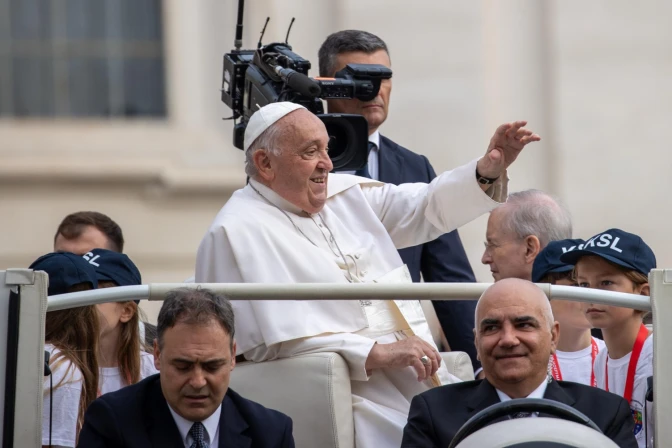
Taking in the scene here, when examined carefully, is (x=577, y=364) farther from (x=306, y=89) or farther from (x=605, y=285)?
(x=306, y=89)

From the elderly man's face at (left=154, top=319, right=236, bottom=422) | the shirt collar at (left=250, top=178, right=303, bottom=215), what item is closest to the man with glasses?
the shirt collar at (left=250, top=178, right=303, bottom=215)

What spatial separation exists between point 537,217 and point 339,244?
71cm

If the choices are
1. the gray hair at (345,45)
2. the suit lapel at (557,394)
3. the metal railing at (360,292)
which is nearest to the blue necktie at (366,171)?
the gray hair at (345,45)

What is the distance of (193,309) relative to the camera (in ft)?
14.7

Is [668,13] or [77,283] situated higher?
[668,13]

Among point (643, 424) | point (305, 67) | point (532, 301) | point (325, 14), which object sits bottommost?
point (643, 424)

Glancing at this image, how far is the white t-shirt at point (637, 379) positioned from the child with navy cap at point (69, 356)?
143 centimetres

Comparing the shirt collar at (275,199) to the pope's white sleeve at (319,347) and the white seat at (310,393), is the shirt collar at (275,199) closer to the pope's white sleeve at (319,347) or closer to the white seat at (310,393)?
the pope's white sleeve at (319,347)

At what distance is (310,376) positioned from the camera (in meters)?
4.98

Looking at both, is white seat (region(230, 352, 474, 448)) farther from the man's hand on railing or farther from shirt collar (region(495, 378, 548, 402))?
shirt collar (region(495, 378, 548, 402))

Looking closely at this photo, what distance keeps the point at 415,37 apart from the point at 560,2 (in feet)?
2.60

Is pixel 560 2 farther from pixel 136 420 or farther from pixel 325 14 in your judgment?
pixel 136 420

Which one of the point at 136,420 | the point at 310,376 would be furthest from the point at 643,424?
the point at 136,420

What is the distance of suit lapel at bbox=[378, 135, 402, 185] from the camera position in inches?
248
